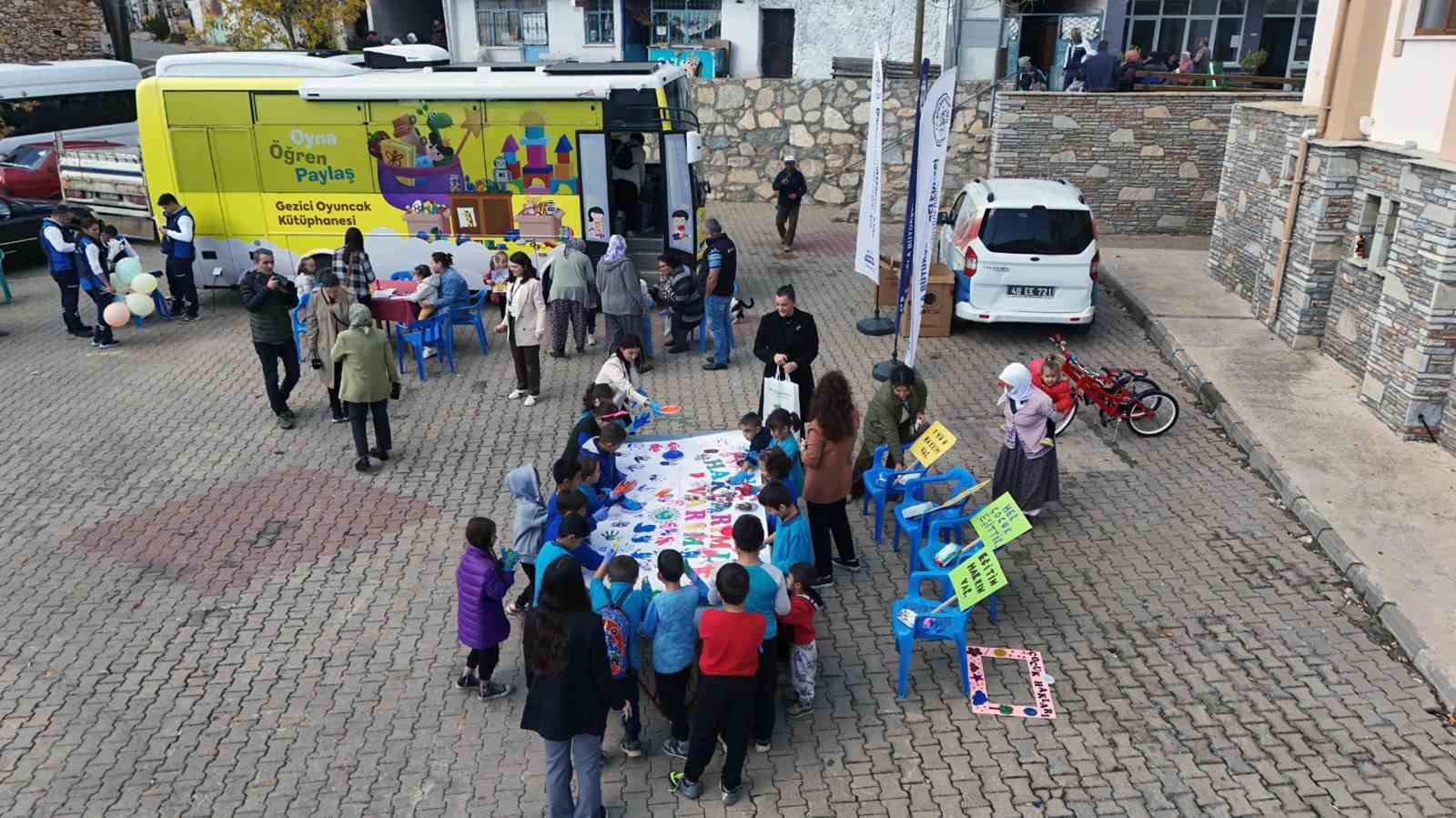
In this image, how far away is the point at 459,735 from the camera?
20.2ft

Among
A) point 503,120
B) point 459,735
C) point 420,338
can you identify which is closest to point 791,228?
point 503,120

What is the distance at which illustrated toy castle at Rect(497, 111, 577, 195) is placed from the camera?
518 inches

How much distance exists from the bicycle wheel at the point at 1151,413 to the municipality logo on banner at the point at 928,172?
2.31 m

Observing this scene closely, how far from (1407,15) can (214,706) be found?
1324cm

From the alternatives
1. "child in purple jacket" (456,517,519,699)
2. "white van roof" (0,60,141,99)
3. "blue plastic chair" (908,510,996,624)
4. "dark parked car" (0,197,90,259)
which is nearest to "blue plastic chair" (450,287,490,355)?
"child in purple jacket" (456,517,519,699)

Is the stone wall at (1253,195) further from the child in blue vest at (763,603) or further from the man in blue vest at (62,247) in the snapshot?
the man in blue vest at (62,247)

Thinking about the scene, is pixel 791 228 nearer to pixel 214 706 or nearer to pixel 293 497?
pixel 293 497

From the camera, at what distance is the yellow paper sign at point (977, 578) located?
6.42 metres

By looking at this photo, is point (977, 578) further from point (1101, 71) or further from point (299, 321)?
point (1101, 71)

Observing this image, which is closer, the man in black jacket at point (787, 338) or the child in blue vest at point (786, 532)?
the child in blue vest at point (786, 532)

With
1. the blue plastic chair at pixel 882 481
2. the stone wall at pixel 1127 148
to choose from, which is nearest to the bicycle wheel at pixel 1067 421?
the blue plastic chair at pixel 882 481

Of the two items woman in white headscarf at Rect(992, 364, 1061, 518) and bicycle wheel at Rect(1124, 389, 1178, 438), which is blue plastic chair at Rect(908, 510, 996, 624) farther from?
bicycle wheel at Rect(1124, 389, 1178, 438)

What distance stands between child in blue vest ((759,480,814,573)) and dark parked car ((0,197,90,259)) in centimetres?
1556

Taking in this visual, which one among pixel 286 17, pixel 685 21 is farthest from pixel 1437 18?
pixel 286 17
